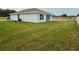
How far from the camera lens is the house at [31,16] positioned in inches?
80.7

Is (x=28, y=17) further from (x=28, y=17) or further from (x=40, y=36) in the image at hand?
(x=40, y=36)

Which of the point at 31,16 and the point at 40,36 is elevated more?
the point at 31,16

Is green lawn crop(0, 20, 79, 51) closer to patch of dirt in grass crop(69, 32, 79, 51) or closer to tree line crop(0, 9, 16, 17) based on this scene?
patch of dirt in grass crop(69, 32, 79, 51)

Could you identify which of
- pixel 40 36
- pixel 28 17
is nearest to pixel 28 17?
pixel 28 17

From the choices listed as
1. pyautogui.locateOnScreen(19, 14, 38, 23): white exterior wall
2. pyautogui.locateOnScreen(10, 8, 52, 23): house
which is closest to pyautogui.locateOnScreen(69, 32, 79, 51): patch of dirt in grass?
pyautogui.locateOnScreen(10, 8, 52, 23): house

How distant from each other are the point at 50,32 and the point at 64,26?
210mm

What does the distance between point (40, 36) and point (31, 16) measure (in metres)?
0.30

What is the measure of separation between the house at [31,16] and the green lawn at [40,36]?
0.06m

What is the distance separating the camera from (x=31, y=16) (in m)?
2.05

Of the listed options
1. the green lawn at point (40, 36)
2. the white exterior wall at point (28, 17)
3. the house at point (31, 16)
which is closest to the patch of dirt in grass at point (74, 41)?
the green lawn at point (40, 36)

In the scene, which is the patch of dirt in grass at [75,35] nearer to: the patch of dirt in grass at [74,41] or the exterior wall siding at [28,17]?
the patch of dirt in grass at [74,41]

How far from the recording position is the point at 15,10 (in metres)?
2.15
